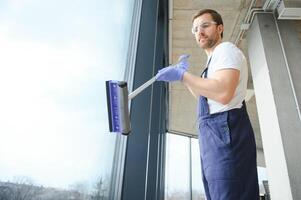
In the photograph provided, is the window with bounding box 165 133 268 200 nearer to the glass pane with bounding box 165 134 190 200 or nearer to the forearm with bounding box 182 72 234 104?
the glass pane with bounding box 165 134 190 200

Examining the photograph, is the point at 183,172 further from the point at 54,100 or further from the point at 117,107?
the point at 54,100

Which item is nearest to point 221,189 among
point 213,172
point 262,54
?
point 213,172

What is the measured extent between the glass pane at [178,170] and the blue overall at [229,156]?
14.9 feet

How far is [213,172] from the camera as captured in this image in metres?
0.98

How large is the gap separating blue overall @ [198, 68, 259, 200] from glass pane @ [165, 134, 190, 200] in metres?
4.54

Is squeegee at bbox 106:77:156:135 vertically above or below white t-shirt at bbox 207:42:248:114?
below

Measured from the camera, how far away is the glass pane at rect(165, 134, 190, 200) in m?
5.60

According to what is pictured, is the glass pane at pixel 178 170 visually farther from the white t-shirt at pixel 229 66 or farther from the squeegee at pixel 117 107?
the squeegee at pixel 117 107

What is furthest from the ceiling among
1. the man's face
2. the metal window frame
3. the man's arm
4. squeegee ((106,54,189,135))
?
squeegee ((106,54,189,135))

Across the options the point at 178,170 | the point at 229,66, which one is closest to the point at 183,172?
the point at 178,170

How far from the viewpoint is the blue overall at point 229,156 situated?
938mm

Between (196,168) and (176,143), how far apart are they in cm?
91

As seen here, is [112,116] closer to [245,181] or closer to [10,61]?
[10,61]

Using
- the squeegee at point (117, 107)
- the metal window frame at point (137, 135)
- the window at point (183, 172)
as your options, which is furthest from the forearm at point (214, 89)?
the window at point (183, 172)
